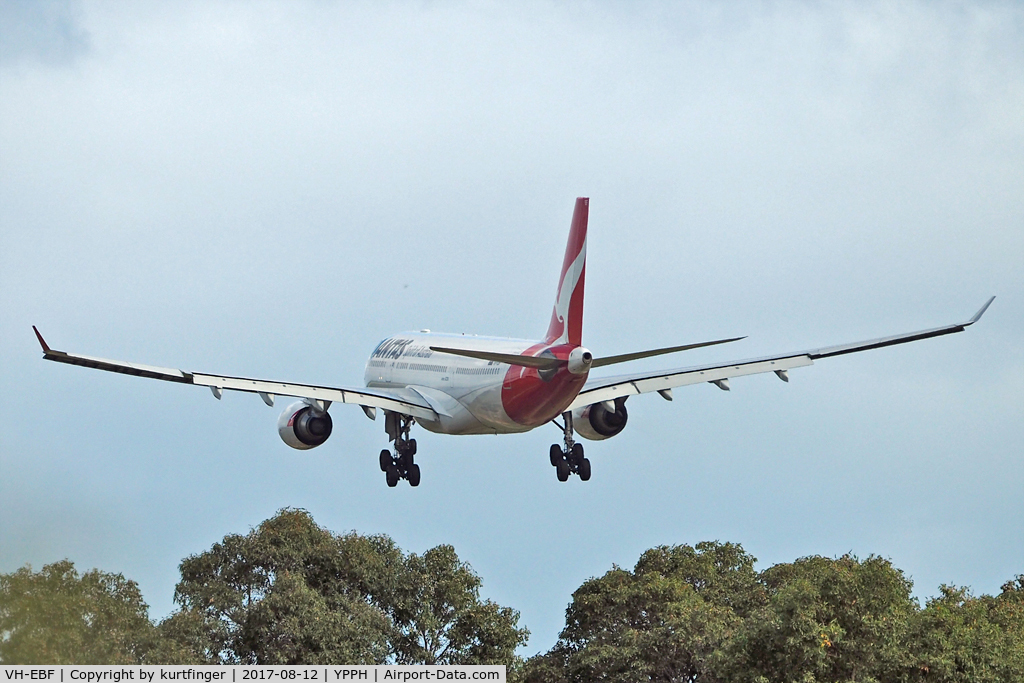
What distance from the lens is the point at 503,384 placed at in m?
57.2

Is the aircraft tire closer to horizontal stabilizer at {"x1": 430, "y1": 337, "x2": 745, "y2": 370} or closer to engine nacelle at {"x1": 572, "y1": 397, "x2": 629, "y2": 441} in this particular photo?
engine nacelle at {"x1": 572, "y1": 397, "x2": 629, "y2": 441}

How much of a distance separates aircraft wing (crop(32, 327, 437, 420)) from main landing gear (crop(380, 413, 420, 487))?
897 mm

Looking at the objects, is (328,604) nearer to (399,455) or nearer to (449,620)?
(449,620)

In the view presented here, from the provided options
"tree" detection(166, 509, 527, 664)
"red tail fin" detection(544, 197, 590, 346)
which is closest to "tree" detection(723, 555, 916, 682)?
"tree" detection(166, 509, 527, 664)

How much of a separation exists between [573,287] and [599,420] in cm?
882

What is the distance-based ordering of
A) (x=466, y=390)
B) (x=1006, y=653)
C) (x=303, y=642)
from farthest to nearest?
(x=303, y=642), (x=1006, y=653), (x=466, y=390)

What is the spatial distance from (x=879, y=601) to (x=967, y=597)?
6531 millimetres

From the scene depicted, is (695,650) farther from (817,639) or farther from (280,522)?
(280,522)

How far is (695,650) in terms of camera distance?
8625 centimetres

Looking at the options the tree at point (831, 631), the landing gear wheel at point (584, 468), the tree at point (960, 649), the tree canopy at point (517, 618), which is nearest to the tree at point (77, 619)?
the tree canopy at point (517, 618)

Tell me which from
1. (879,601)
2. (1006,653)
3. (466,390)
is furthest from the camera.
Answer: (879,601)

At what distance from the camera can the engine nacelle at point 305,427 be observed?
6356 cm

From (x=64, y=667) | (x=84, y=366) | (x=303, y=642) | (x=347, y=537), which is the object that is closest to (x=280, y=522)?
(x=347, y=537)

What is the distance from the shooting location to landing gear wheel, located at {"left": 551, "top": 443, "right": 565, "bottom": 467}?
→ 6234 cm
